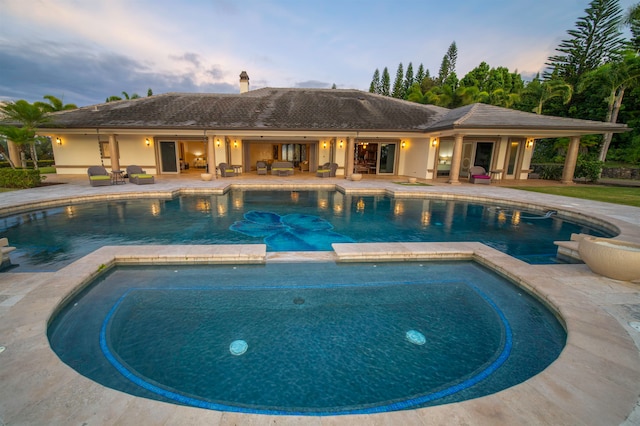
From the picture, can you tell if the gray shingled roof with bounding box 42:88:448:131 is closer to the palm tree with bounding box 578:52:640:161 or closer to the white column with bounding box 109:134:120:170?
the white column with bounding box 109:134:120:170

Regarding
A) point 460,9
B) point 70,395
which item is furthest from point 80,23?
point 460,9

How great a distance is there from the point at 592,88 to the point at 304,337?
3298 cm

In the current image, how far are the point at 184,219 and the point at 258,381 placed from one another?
7087mm

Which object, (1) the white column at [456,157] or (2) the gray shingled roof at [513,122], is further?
(1) the white column at [456,157]

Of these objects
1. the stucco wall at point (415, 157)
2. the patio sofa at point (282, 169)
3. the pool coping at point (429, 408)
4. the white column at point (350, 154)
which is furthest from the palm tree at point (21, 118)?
the stucco wall at point (415, 157)

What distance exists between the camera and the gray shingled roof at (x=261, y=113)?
15172 millimetres

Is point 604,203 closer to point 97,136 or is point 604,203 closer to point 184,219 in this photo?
point 184,219

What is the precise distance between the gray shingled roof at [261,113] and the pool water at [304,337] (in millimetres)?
12250

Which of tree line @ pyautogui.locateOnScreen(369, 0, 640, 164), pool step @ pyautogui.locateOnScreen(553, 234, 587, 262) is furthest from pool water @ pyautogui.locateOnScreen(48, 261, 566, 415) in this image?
tree line @ pyautogui.locateOnScreen(369, 0, 640, 164)

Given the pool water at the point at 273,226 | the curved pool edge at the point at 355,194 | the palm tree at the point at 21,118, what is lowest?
the pool water at the point at 273,226

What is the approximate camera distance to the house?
1462cm

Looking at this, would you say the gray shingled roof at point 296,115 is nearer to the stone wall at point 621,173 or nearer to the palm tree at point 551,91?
the stone wall at point 621,173

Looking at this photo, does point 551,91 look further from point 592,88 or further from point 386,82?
point 386,82

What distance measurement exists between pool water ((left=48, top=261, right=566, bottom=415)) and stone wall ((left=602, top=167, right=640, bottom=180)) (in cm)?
2405
